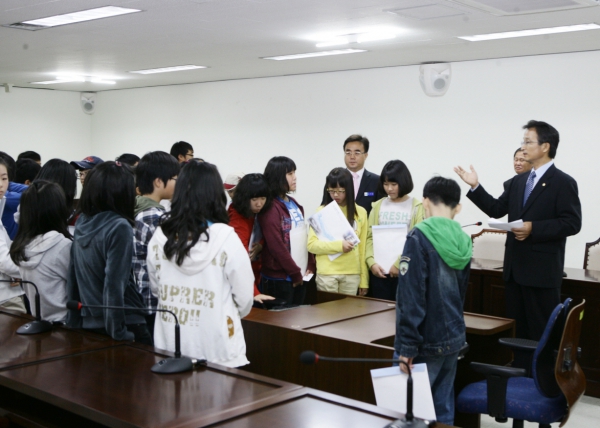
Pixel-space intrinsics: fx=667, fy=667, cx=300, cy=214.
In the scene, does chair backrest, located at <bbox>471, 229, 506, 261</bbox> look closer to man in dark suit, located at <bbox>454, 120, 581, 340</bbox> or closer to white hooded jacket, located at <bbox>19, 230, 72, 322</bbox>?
man in dark suit, located at <bbox>454, 120, 581, 340</bbox>

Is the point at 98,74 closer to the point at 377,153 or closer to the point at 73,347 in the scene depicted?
the point at 377,153

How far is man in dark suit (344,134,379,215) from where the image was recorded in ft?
16.0

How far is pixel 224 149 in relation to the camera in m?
9.03

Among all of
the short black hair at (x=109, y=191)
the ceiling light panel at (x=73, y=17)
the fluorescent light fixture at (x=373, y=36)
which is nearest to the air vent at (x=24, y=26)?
the ceiling light panel at (x=73, y=17)

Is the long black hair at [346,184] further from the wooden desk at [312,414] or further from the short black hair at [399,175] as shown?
the wooden desk at [312,414]

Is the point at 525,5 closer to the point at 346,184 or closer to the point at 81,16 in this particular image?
the point at 346,184

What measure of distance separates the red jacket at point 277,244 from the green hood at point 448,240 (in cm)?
141

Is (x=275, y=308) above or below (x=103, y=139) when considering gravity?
below

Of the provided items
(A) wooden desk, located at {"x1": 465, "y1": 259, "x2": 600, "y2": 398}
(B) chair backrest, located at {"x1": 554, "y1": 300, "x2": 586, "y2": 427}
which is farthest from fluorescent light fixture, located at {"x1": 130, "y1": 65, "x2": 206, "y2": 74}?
(B) chair backrest, located at {"x1": 554, "y1": 300, "x2": 586, "y2": 427}

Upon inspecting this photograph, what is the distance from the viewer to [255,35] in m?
5.42

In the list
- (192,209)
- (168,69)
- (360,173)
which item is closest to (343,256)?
(360,173)

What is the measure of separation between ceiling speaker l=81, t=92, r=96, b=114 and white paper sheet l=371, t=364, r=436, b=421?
9.33 metres

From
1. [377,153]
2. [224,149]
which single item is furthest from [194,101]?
[377,153]

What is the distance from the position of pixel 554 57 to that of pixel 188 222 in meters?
4.93
